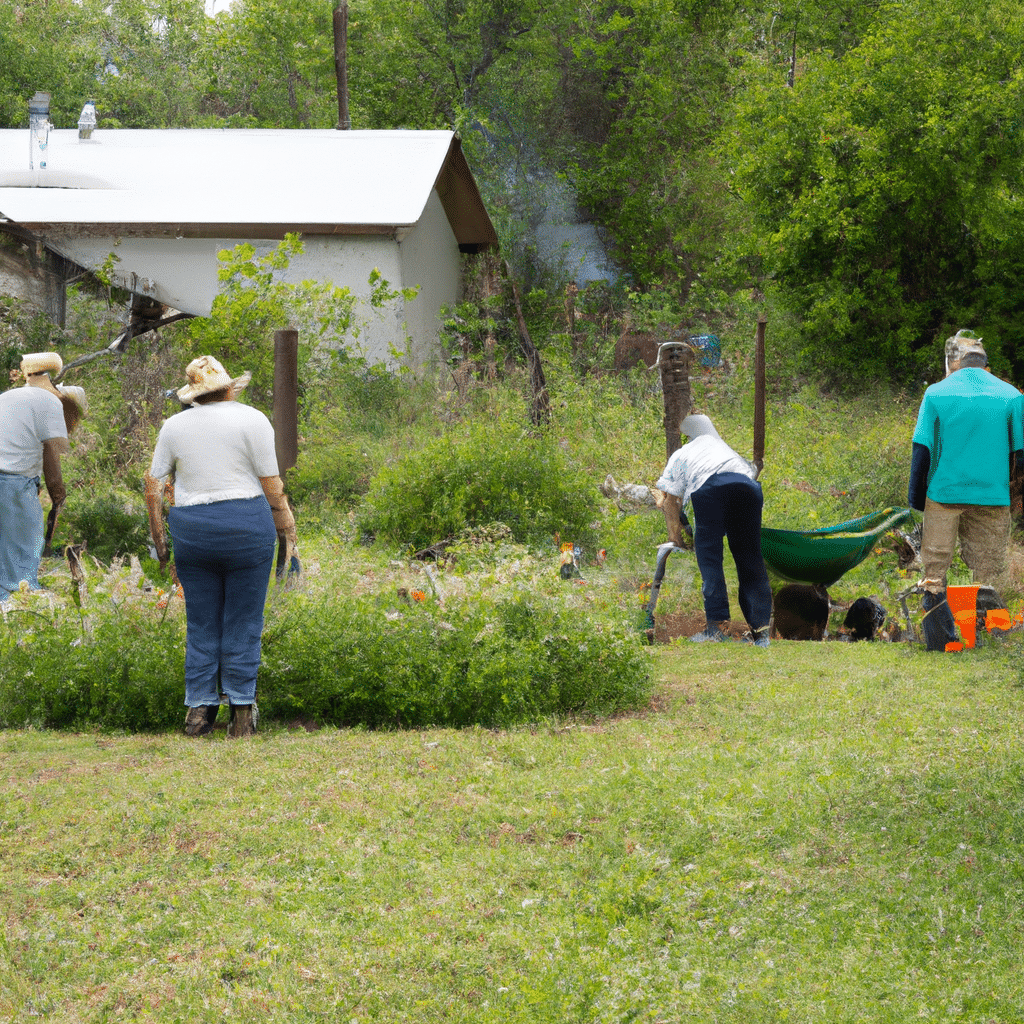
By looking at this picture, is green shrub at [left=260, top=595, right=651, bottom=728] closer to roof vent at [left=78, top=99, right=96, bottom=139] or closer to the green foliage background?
the green foliage background

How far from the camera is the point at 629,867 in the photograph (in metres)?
3.74

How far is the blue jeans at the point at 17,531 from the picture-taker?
24.1ft

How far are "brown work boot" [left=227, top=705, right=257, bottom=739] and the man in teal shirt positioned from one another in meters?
3.95

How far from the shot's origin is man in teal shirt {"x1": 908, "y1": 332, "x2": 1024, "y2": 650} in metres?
6.98

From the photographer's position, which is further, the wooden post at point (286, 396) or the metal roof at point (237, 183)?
the metal roof at point (237, 183)

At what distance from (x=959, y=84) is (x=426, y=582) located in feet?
43.3

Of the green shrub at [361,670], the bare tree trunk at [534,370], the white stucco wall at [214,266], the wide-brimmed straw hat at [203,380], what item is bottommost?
the green shrub at [361,670]

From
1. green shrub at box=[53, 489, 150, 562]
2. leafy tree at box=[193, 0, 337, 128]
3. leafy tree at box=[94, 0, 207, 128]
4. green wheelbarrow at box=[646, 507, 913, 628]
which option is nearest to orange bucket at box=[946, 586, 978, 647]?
green wheelbarrow at box=[646, 507, 913, 628]

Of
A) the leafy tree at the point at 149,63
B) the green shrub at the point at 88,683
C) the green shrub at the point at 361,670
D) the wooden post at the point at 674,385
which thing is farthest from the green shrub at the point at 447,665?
the leafy tree at the point at 149,63

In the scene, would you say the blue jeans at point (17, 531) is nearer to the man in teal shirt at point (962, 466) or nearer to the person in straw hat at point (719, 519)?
the person in straw hat at point (719, 519)

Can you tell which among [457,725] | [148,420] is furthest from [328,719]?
[148,420]

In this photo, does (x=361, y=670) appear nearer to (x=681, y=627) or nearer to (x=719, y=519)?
(x=719, y=519)

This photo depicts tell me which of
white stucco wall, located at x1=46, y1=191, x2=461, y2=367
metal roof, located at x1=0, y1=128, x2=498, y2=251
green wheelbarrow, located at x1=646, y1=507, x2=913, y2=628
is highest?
metal roof, located at x1=0, y1=128, x2=498, y2=251

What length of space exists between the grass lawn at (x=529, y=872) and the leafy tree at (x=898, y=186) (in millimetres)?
12821
